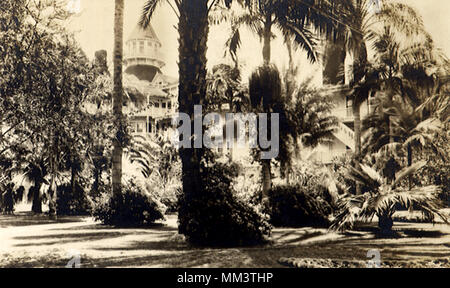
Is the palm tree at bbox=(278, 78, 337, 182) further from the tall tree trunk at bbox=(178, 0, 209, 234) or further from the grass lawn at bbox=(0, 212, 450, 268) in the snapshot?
the tall tree trunk at bbox=(178, 0, 209, 234)

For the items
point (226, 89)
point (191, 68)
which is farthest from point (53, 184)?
point (226, 89)

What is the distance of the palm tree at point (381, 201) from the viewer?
6605 millimetres

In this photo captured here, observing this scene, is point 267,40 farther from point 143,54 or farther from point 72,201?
point 72,201

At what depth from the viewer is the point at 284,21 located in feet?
22.2

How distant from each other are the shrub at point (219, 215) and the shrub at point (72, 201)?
1.71m

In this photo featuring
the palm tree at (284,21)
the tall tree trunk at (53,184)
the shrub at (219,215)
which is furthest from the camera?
the tall tree trunk at (53,184)

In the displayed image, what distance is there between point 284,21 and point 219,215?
355 cm

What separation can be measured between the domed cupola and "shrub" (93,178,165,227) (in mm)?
1906

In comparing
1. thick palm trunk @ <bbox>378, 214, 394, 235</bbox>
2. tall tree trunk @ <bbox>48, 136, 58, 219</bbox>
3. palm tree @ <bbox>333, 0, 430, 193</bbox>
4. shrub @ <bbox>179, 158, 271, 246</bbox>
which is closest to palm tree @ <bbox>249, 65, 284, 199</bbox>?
shrub @ <bbox>179, 158, 271, 246</bbox>

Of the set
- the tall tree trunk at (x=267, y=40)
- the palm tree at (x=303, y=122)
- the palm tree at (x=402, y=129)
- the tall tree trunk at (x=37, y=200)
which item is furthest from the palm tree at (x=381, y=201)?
the tall tree trunk at (x=37, y=200)

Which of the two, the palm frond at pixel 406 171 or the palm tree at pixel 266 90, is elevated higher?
the palm tree at pixel 266 90

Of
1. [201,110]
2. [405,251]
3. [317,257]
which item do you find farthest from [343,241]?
[201,110]

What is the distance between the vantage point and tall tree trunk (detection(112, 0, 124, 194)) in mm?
6773

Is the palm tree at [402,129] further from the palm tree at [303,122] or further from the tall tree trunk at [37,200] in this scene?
the tall tree trunk at [37,200]
